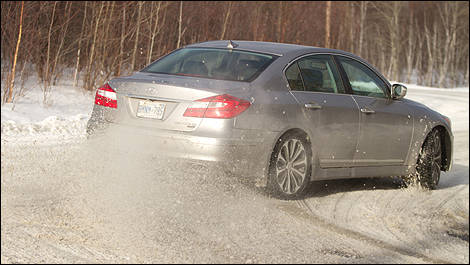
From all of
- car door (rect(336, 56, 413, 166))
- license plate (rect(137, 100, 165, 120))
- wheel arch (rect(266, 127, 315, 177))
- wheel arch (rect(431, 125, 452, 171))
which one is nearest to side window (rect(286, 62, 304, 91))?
wheel arch (rect(266, 127, 315, 177))

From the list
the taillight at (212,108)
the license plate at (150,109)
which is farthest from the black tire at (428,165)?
the license plate at (150,109)

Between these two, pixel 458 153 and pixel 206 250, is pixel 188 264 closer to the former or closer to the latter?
pixel 206 250

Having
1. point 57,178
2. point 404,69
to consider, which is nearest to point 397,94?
point 57,178

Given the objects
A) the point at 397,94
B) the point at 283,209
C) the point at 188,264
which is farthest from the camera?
the point at 397,94

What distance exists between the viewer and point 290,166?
7273mm

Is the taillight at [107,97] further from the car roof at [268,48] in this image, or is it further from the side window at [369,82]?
the side window at [369,82]

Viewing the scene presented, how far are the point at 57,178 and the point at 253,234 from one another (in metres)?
2.54

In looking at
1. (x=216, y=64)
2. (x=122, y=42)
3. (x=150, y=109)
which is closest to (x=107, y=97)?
(x=150, y=109)

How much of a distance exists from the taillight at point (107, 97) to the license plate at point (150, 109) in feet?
1.07

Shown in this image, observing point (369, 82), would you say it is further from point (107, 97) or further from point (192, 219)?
point (192, 219)

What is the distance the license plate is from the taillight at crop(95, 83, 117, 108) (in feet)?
1.07

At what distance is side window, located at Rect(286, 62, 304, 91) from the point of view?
7379 millimetres

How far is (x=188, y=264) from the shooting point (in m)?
4.91

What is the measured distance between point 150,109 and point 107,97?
59 centimetres
